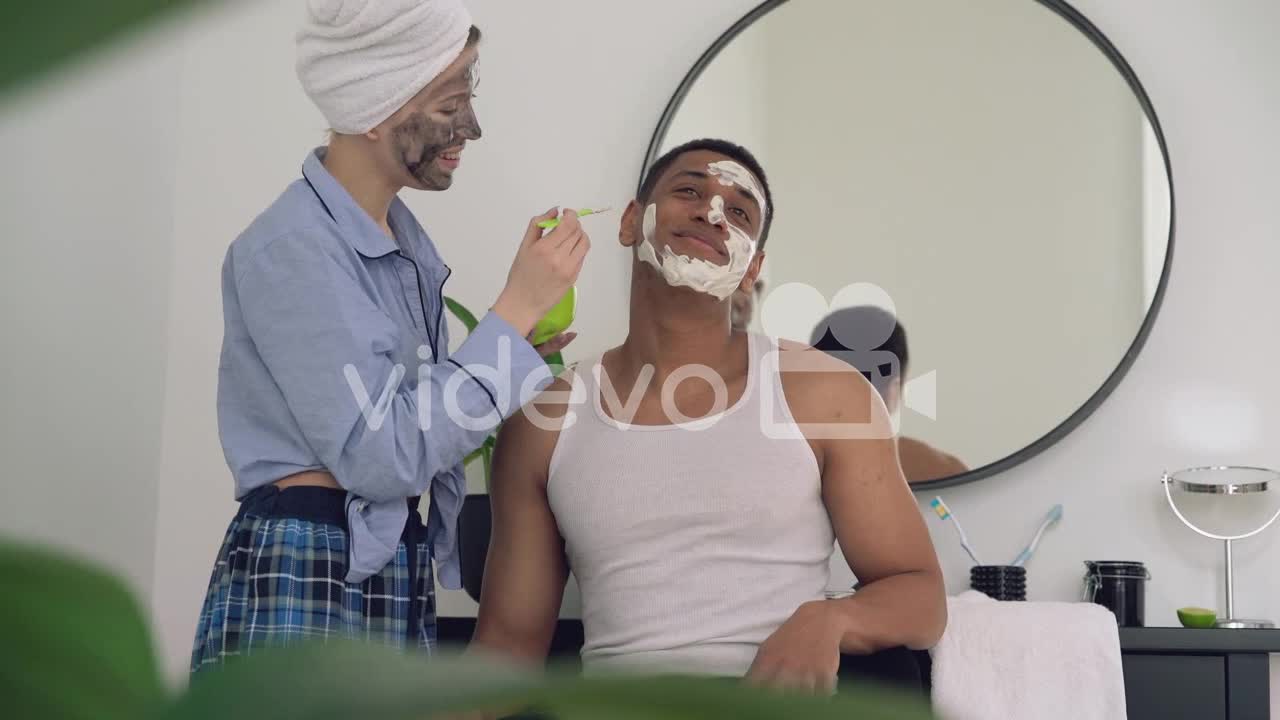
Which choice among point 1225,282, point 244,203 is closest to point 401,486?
point 244,203

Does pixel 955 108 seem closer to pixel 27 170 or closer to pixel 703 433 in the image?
pixel 703 433

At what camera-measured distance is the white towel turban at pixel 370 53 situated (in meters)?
1.37

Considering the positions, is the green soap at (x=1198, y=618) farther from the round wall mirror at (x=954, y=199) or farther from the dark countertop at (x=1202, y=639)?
the round wall mirror at (x=954, y=199)

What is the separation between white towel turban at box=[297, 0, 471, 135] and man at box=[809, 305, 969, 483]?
853 millimetres

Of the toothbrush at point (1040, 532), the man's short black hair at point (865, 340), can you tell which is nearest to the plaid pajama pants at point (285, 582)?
the man's short black hair at point (865, 340)

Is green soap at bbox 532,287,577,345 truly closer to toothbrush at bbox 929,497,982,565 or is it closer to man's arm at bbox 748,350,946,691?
man's arm at bbox 748,350,946,691

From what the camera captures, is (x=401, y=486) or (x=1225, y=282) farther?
(x=1225, y=282)

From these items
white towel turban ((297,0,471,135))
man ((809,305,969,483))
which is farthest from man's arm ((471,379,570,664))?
man ((809,305,969,483))

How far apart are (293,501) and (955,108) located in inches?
51.3

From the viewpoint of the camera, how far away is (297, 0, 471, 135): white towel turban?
1.37 m

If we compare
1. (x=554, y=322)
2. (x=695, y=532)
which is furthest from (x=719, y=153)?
(x=695, y=532)

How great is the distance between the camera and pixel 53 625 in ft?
0.28

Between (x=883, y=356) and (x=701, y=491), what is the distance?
0.60 metres

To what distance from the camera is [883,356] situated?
205cm
